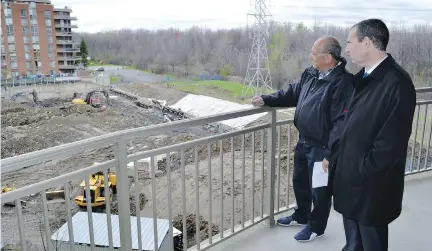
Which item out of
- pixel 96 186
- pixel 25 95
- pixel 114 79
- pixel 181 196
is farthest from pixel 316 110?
pixel 25 95

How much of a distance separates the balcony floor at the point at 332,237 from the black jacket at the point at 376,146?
0.58 metres

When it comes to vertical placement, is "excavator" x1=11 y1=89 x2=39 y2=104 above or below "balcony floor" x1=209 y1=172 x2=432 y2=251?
below

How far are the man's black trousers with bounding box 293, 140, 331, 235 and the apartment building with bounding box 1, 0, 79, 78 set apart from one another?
62.5 feet

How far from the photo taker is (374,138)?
112cm

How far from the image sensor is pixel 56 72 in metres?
23.5

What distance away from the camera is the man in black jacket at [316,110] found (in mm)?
1494

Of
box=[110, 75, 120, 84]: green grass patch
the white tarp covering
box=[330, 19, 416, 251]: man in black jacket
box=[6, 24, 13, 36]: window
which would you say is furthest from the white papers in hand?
box=[110, 75, 120, 84]: green grass patch

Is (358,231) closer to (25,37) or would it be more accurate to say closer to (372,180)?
(372,180)

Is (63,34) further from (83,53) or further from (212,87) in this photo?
(212,87)

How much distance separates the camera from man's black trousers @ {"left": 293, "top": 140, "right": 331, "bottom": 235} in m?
1.66

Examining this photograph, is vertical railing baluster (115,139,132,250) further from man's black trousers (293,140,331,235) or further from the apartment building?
the apartment building

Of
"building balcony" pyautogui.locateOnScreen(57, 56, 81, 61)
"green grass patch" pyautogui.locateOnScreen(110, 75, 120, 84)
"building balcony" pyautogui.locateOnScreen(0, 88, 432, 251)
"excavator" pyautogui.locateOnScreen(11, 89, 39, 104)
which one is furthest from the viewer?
"green grass patch" pyautogui.locateOnScreen(110, 75, 120, 84)

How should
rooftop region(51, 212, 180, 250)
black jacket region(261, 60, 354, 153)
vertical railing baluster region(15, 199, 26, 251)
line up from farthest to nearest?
1. rooftop region(51, 212, 180, 250)
2. black jacket region(261, 60, 354, 153)
3. vertical railing baluster region(15, 199, 26, 251)

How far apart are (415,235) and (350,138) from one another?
1063mm
